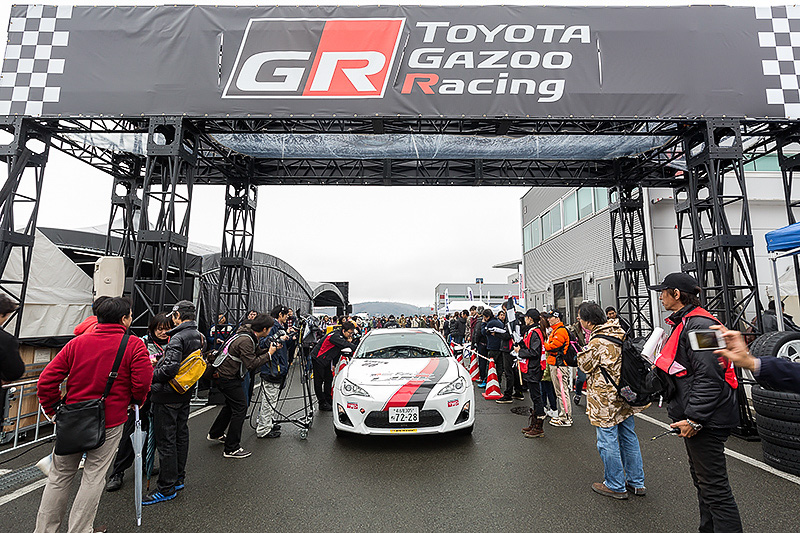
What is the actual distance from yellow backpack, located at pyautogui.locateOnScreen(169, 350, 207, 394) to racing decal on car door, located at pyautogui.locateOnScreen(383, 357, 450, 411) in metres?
1.97

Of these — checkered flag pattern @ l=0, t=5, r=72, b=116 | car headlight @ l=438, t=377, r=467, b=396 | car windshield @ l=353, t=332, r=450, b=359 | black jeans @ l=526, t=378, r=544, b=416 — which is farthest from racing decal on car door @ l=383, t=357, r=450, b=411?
checkered flag pattern @ l=0, t=5, r=72, b=116

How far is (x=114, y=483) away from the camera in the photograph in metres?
3.71

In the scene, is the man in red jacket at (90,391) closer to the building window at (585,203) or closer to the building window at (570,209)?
Result: the building window at (585,203)

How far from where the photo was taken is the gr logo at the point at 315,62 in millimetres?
6945

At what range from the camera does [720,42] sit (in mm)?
6938

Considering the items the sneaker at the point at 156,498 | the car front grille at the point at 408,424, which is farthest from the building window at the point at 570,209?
the sneaker at the point at 156,498

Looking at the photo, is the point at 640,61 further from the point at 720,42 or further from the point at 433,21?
the point at 433,21

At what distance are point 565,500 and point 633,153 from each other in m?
7.85

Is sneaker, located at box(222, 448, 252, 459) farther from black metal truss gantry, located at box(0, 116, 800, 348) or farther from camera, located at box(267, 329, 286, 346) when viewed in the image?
black metal truss gantry, located at box(0, 116, 800, 348)

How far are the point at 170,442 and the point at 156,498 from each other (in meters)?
0.44

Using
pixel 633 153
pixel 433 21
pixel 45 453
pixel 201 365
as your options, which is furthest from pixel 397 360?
pixel 633 153

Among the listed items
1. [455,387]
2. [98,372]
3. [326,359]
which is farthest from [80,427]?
[326,359]

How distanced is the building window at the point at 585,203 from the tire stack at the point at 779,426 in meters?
11.8

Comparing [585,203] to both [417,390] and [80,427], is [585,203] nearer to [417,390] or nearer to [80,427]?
[417,390]
